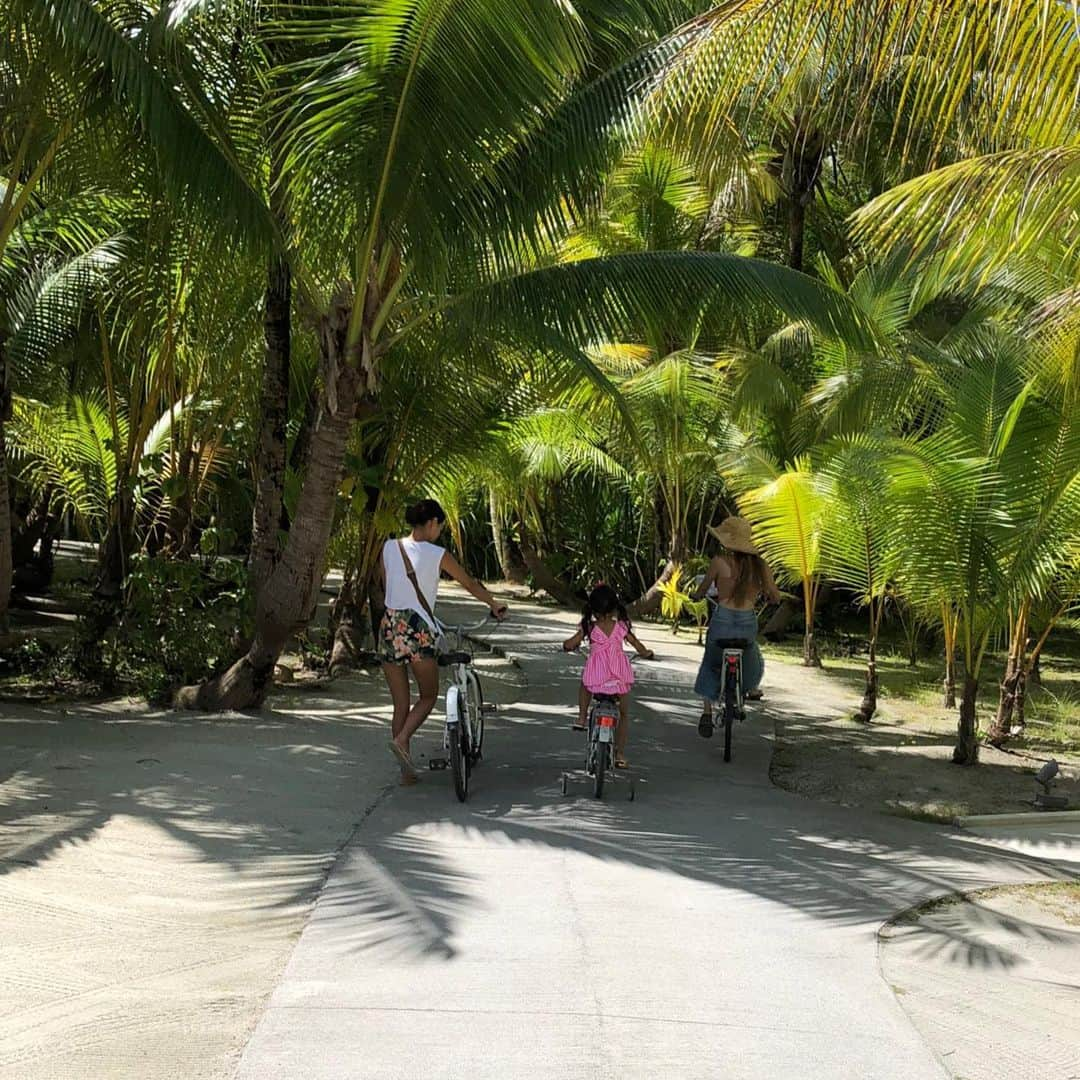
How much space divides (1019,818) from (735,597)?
2522mm

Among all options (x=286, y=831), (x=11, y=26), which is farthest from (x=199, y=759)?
(x=11, y=26)

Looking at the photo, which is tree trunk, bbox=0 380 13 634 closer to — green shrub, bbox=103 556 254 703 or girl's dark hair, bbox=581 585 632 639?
green shrub, bbox=103 556 254 703

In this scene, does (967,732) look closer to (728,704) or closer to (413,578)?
(728,704)

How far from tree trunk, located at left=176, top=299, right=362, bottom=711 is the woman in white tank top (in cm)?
207

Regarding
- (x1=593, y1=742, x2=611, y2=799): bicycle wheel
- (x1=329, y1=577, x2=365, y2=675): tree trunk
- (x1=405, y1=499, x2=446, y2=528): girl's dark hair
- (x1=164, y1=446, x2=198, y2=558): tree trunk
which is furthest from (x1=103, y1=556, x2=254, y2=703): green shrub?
(x1=593, y1=742, x2=611, y2=799): bicycle wheel

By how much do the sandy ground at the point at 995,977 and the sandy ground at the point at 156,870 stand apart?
2206 mm

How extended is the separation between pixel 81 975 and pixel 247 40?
707 cm

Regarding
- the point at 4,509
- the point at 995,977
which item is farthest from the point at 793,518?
the point at 995,977

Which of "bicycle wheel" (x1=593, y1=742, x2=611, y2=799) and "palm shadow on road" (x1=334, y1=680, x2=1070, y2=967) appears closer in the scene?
"palm shadow on road" (x1=334, y1=680, x2=1070, y2=967)

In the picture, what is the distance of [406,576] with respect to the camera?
26.1 feet

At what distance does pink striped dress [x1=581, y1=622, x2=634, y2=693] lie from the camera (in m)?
8.25

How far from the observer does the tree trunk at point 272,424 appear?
1094cm

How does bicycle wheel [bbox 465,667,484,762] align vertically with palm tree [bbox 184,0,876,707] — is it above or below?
below

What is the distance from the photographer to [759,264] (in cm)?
1029
